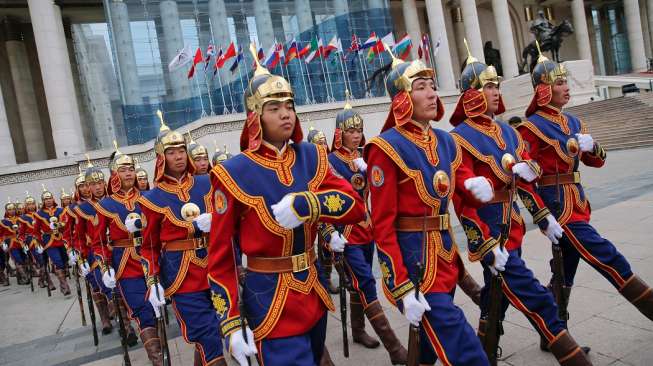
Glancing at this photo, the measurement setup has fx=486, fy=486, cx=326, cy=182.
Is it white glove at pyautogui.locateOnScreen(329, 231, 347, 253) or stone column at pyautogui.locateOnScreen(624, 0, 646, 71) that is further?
stone column at pyautogui.locateOnScreen(624, 0, 646, 71)

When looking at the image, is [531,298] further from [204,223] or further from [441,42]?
[441,42]

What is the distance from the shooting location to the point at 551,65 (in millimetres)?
4426

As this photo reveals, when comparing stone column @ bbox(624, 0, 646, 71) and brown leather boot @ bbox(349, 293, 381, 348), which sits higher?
stone column @ bbox(624, 0, 646, 71)

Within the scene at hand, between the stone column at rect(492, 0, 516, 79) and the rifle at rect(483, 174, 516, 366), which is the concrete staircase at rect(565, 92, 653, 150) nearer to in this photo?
the stone column at rect(492, 0, 516, 79)

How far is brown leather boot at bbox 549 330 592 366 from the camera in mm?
3195

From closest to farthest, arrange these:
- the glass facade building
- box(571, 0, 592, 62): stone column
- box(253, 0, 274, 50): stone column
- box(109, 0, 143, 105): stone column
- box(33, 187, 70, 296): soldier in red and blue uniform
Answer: box(33, 187, 70, 296): soldier in red and blue uniform
box(109, 0, 143, 105): stone column
the glass facade building
box(253, 0, 274, 50): stone column
box(571, 0, 592, 62): stone column

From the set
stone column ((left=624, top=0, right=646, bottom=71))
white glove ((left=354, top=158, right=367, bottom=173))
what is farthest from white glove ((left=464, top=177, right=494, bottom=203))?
stone column ((left=624, top=0, right=646, bottom=71))

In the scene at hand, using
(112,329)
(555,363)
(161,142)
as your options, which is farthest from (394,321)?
(112,329)

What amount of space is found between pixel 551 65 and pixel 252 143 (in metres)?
3.10

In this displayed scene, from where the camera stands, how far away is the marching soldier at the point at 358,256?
4.39 metres

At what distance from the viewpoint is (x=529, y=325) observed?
180 inches

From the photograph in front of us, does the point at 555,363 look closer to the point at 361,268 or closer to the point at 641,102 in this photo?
the point at 361,268

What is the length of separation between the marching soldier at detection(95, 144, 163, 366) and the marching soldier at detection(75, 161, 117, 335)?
0.80 meters

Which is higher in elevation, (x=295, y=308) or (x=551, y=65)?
(x=551, y=65)
